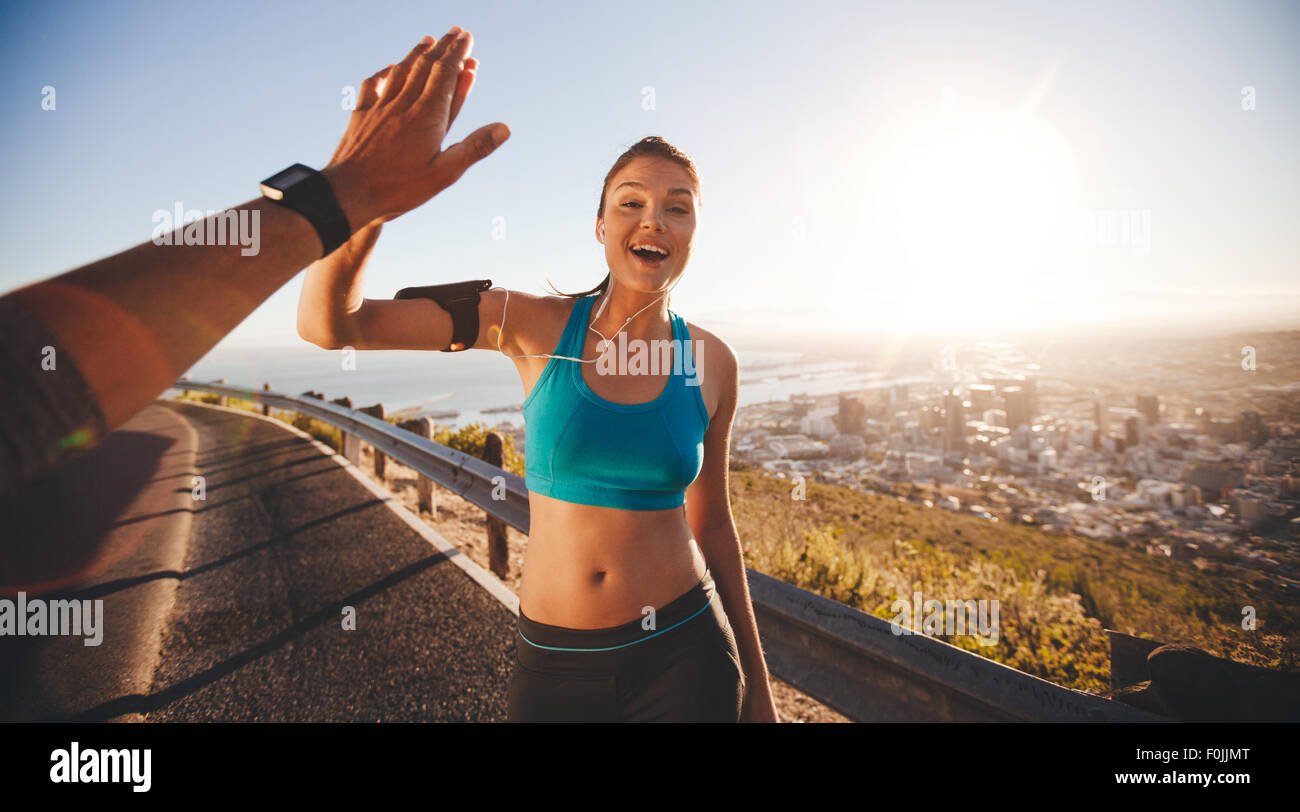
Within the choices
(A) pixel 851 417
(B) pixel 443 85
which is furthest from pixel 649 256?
(A) pixel 851 417

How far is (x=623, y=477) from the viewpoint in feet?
5.28

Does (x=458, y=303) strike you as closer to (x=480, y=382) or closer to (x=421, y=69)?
(x=421, y=69)

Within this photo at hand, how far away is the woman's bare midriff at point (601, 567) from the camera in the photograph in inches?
62.6

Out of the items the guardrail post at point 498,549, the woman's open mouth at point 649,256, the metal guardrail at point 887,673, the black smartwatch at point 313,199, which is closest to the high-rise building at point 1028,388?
the guardrail post at point 498,549

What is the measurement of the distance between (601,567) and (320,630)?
2.59 m

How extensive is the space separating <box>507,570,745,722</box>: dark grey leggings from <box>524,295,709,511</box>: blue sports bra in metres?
0.40

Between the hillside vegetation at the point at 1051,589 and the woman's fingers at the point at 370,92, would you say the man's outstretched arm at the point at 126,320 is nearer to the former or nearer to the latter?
the woman's fingers at the point at 370,92

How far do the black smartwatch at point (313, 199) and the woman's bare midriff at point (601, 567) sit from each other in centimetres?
108

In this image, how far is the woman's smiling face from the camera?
5.93 feet

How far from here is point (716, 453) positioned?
200 cm

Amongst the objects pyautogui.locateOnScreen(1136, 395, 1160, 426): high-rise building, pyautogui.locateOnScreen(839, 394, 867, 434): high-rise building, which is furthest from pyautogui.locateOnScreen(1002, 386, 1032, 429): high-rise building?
pyautogui.locateOnScreen(1136, 395, 1160, 426): high-rise building
